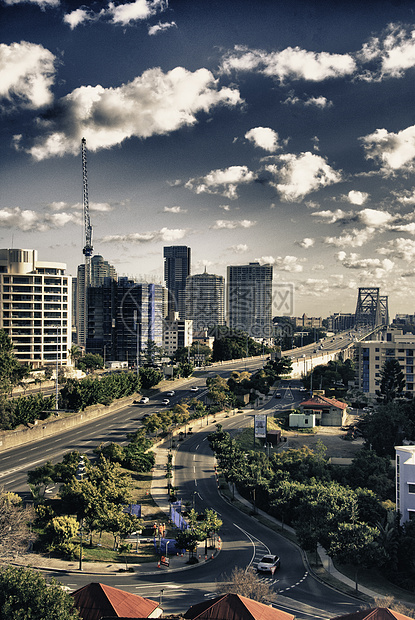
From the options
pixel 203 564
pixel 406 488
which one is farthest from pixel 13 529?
pixel 406 488

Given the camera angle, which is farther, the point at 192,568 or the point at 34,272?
the point at 34,272

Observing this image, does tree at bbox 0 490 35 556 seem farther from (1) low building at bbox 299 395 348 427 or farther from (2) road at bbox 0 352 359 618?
(1) low building at bbox 299 395 348 427

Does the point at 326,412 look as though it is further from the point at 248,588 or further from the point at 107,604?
the point at 107,604

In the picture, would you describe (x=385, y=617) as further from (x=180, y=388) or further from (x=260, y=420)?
(x=180, y=388)

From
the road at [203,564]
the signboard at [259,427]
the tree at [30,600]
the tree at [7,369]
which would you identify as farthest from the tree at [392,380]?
the tree at [30,600]

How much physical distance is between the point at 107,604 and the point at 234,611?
18.5ft

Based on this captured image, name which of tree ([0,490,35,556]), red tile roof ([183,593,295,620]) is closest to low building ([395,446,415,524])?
red tile roof ([183,593,295,620])

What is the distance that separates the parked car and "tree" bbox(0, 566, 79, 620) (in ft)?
51.3

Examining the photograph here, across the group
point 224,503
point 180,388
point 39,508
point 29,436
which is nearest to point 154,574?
point 39,508

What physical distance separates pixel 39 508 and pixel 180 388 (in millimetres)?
65095

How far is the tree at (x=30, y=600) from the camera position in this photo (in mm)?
20875

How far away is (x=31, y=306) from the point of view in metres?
111

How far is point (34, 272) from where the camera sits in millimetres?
113000

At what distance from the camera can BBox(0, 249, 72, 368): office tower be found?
108750 millimetres
